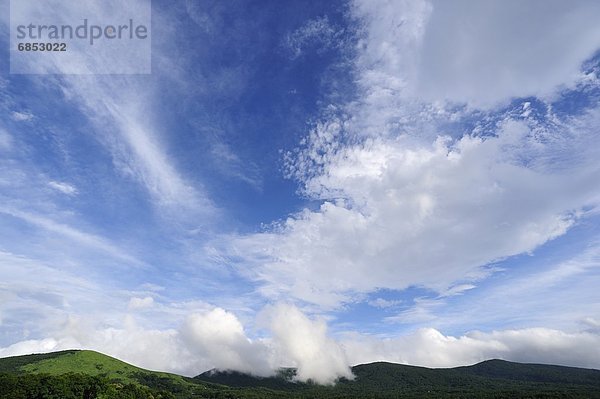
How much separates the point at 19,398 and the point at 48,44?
685 ft

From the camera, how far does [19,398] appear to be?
7795 inches

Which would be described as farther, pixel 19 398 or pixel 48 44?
pixel 19 398

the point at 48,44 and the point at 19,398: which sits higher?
the point at 48,44

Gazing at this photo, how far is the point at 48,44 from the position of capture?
72812 mm
